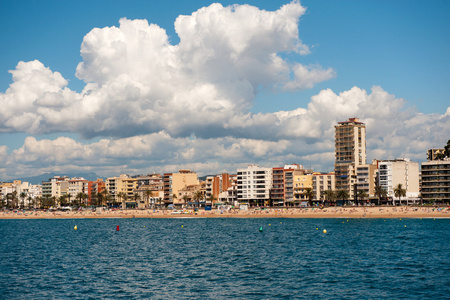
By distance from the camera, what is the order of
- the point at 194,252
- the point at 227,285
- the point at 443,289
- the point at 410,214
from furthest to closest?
the point at 410,214 < the point at 194,252 < the point at 227,285 < the point at 443,289

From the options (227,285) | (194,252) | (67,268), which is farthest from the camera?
(194,252)

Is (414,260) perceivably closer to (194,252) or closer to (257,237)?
(194,252)

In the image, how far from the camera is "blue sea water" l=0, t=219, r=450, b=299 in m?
42.9

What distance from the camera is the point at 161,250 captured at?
247 ft

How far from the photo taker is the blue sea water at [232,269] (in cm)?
4294

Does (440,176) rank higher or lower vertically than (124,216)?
higher

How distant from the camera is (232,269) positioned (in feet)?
182

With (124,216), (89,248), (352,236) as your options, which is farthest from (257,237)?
(124,216)

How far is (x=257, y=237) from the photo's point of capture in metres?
96.2

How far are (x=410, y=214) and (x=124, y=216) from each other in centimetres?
10055

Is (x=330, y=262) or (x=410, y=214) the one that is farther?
(x=410, y=214)

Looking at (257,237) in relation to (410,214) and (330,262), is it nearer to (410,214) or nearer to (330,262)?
(330,262)

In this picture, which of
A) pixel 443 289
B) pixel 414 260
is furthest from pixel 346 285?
pixel 414 260

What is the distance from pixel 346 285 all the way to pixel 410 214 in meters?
120
